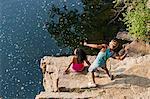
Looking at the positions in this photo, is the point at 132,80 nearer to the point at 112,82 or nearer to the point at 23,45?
the point at 112,82

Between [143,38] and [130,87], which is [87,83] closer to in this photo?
[130,87]

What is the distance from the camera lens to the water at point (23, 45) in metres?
22.6

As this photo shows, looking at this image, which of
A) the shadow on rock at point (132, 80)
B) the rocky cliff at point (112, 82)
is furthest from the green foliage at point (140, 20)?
the shadow on rock at point (132, 80)

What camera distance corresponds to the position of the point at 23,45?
82.1ft

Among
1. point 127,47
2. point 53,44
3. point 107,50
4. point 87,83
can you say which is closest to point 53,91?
point 87,83

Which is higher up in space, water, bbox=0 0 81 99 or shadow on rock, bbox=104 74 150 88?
water, bbox=0 0 81 99

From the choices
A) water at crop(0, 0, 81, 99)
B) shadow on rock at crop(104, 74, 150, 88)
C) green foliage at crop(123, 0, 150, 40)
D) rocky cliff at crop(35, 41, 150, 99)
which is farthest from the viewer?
water at crop(0, 0, 81, 99)

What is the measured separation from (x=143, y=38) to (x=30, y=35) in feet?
36.2

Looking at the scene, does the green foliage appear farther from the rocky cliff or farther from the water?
the water

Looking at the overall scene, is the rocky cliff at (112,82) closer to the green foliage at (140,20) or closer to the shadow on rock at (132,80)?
the shadow on rock at (132,80)

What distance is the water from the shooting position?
2258 centimetres

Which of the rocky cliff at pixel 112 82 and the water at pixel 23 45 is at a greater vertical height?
the water at pixel 23 45

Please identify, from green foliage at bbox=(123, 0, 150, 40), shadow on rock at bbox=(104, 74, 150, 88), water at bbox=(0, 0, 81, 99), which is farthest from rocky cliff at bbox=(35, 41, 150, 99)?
water at bbox=(0, 0, 81, 99)

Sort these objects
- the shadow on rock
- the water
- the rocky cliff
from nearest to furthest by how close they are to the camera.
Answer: the rocky cliff < the shadow on rock < the water
